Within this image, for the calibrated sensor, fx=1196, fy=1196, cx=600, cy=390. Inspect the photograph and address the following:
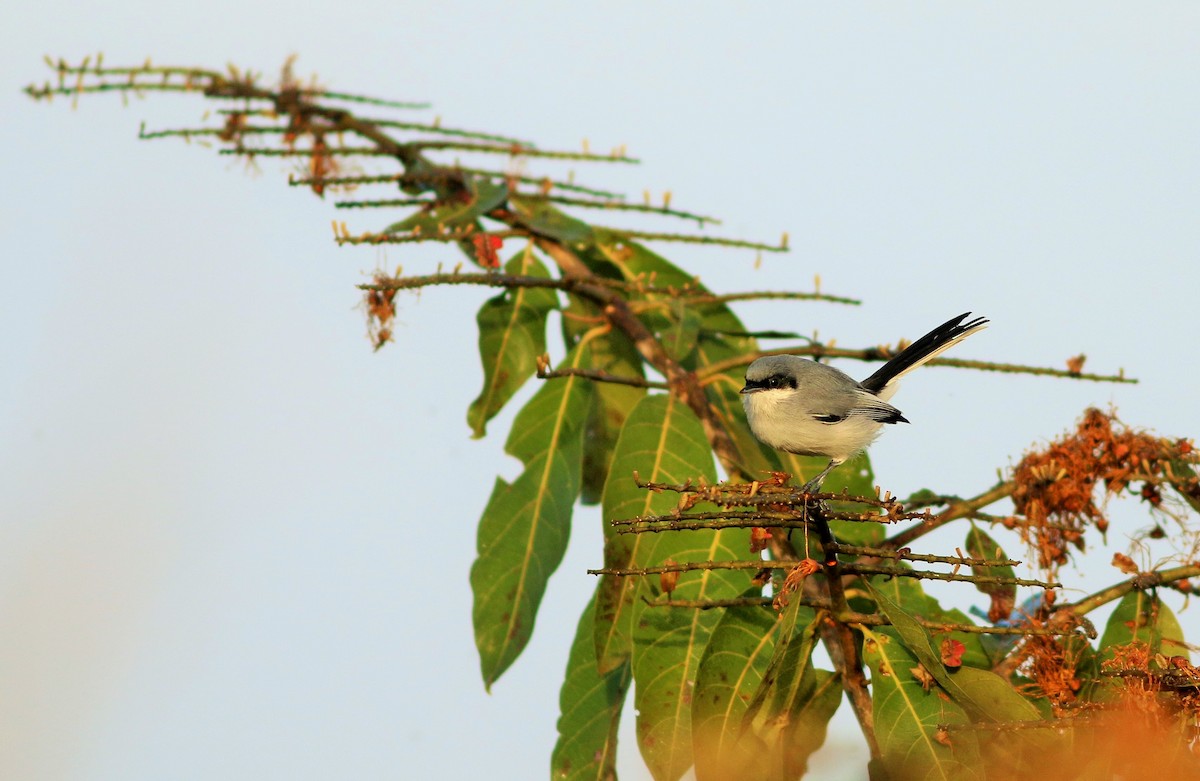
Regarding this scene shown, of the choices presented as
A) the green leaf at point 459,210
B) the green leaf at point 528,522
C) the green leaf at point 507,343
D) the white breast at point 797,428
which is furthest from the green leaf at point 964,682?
the green leaf at point 459,210

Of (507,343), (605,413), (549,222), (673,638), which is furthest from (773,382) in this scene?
(549,222)

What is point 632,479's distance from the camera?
512 cm

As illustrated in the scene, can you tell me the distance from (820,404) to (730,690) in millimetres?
1556

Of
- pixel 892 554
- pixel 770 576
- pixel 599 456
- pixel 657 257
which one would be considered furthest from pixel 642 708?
pixel 657 257

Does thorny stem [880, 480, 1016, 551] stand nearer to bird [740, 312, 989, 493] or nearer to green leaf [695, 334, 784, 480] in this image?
bird [740, 312, 989, 493]

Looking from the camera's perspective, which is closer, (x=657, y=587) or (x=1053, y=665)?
(x=1053, y=665)

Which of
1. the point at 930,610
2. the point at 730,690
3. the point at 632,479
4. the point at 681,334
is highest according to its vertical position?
the point at 681,334

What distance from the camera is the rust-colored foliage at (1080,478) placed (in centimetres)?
471

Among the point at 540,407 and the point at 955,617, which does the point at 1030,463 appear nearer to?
the point at 955,617

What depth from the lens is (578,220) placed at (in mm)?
6645

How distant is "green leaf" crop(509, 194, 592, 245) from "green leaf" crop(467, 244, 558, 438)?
36cm

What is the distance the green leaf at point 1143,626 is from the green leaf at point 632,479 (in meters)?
1.64

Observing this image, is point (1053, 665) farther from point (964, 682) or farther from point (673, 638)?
point (673, 638)

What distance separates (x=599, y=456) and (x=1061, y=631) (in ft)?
8.75
